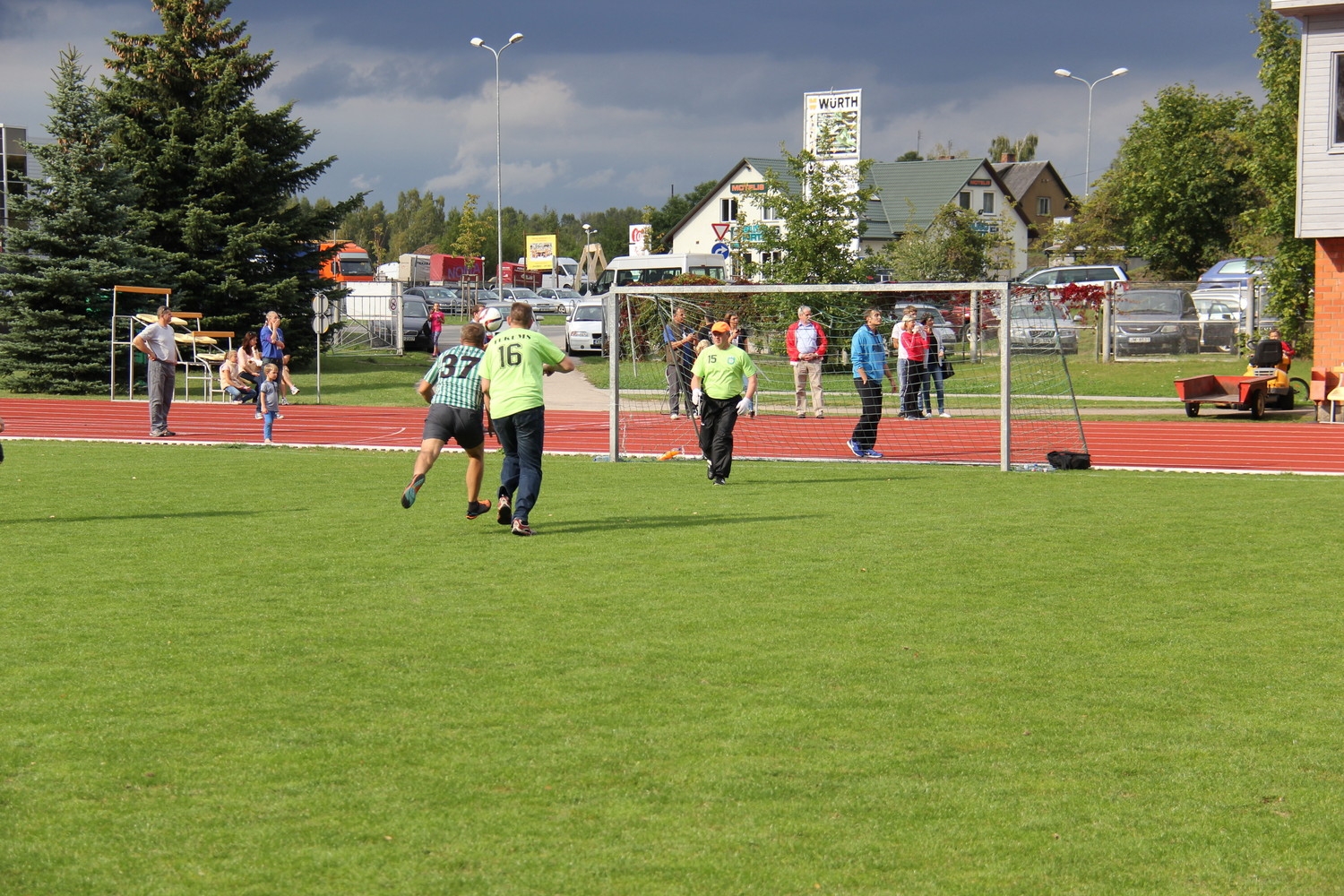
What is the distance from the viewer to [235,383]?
27.8 meters

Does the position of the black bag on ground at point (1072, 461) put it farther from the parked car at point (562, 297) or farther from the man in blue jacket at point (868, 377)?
the parked car at point (562, 297)

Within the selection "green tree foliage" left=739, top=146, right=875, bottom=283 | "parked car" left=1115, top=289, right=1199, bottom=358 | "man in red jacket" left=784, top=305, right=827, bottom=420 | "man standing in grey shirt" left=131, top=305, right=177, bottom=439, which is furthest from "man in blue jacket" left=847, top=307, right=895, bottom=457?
"parked car" left=1115, top=289, right=1199, bottom=358

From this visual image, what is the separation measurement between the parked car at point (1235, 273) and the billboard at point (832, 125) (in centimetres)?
950

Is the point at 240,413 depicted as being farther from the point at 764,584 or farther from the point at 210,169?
the point at 764,584

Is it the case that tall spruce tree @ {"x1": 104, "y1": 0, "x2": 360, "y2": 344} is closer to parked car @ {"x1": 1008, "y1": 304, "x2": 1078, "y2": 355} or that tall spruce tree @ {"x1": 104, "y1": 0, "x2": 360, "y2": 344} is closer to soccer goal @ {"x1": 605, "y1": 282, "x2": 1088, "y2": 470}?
soccer goal @ {"x1": 605, "y1": 282, "x2": 1088, "y2": 470}

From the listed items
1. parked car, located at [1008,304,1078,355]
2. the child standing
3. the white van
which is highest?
the white van

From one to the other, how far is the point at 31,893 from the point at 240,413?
2353 centimetres

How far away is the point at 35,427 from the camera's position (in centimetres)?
2392

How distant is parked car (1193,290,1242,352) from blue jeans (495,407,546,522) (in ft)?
83.1

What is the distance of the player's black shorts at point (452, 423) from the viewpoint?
438 inches

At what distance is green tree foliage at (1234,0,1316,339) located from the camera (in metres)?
28.1

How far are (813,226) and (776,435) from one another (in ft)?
43.6

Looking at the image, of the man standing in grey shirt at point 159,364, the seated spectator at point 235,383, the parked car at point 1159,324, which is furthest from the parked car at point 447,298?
the man standing in grey shirt at point 159,364

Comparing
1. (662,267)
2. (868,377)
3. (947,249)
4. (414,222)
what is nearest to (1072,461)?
(868,377)
